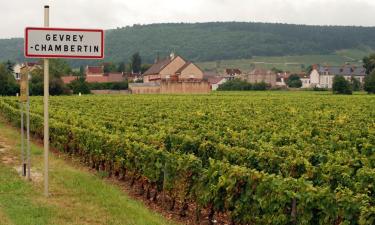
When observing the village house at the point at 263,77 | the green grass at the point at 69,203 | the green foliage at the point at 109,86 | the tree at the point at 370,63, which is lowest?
the green grass at the point at 69,203

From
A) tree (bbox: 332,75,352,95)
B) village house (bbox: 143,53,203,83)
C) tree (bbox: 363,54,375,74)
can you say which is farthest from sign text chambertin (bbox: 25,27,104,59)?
tree (bbox: 363,54,375,74)

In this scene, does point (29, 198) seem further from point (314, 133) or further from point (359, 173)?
point (314, 133)

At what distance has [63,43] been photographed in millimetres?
11172

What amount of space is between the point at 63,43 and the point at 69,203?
2.91m

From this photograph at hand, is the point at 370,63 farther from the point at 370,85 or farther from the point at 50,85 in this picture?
the point at 50,85

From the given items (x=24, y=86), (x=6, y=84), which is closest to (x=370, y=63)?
(x=6, y=84)

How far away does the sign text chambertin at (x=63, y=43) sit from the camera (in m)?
11.0

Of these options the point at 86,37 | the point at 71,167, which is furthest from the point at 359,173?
the point at 71,167

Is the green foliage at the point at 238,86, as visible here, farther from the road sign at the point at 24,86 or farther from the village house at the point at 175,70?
the road sign at the point at 24,86

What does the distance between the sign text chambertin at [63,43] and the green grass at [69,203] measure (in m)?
2.67

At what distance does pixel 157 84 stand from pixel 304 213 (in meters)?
104

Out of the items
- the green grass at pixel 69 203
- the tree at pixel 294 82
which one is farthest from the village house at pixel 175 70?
the green grass at pixel 69 203

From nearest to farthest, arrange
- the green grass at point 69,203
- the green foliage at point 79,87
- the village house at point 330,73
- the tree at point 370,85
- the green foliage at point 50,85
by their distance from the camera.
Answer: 1. the green grass at point 69,203
2. the green foliage at point 50,85
3. the green foliage at point 79,87
4. the tree at point 370,85
5. the village house at point 330,73

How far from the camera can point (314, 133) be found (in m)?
19.4
